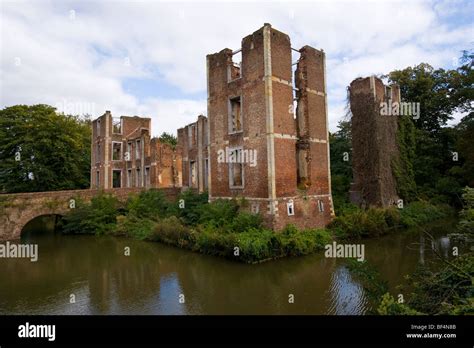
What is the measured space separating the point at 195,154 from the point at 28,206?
11216mm

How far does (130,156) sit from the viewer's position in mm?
30062

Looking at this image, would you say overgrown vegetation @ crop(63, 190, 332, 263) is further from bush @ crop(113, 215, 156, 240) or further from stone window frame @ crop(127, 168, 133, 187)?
stone window frame @ crop(127, 168, 133, 187)

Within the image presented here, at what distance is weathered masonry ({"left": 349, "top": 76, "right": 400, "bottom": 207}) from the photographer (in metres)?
21.8

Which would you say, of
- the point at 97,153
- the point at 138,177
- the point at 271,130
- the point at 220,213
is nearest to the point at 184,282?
the point at 220,213

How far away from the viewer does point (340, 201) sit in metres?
20.3

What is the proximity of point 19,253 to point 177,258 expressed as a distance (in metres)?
8.21

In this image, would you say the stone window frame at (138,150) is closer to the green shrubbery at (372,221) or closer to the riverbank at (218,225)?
the riverbank at (218,225)

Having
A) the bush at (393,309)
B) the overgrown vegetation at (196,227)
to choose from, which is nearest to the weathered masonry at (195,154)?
the overgrown vegetation at (196,227)

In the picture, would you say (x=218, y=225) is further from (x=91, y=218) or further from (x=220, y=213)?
(x=91, y=218)

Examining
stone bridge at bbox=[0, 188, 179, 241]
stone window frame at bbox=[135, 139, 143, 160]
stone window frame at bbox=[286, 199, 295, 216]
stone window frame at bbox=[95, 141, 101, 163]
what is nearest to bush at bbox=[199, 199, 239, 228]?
stone window frame at bbox=[286, 199, 295, 216]

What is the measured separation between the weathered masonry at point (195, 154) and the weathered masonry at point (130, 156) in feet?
8.00

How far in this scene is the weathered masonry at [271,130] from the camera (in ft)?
48.5

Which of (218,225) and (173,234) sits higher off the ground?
(218,225)

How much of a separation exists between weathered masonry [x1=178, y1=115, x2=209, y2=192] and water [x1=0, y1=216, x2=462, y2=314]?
309 inches
